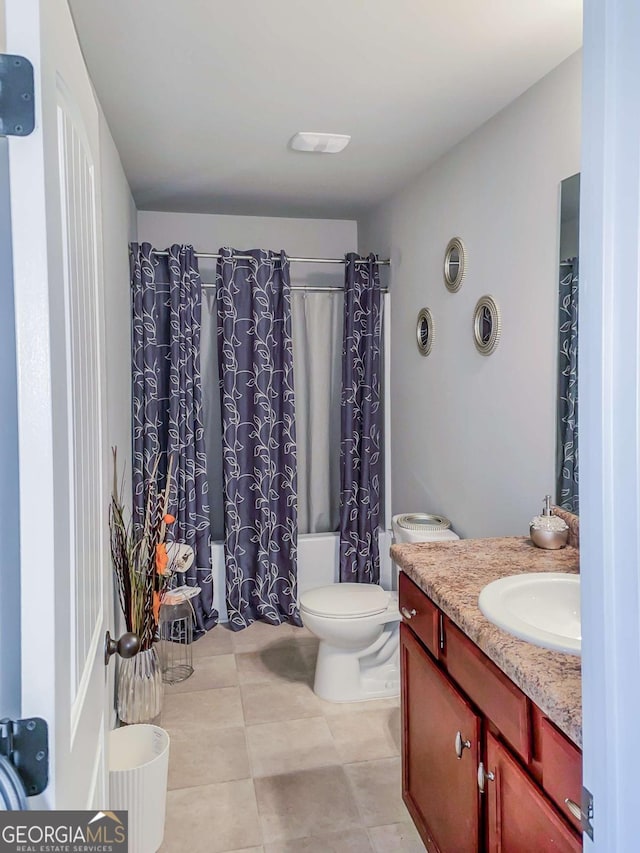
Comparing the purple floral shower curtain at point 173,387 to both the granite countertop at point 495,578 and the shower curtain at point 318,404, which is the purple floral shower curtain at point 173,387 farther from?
the granite countertop at point 495,578

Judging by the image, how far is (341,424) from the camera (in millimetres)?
3820

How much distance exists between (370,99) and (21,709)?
2.28m

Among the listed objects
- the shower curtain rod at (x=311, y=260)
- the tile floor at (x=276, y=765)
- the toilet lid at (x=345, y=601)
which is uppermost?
the shower curtain rod at (x=311, y=260)

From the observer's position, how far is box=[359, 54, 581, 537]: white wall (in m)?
2.15

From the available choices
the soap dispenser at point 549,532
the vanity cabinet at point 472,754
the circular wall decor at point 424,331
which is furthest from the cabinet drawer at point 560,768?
the circular wall decor at point 424,331

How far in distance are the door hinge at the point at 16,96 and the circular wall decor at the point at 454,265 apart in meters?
2.24

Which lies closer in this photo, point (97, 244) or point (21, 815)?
point (21, 815)

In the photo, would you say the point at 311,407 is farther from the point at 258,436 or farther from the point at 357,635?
the point at 357,635

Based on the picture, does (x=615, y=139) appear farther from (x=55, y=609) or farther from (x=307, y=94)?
(x=307, y=94)

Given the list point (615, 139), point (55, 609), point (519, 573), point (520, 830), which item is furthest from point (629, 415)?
point (519, 573)

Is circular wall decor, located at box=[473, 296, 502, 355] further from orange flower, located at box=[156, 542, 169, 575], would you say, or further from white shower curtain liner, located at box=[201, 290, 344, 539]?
orange flower, located at box=[156, 542, 169, 575]

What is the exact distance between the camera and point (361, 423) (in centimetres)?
380

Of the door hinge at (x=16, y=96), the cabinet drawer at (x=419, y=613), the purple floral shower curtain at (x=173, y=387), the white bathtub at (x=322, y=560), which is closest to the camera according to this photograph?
the door hinge at (x=16, y=96)

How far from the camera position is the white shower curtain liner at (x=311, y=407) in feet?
12.8
